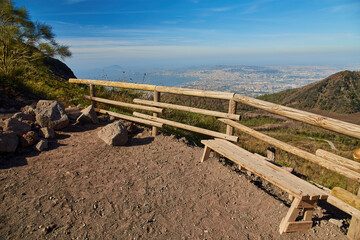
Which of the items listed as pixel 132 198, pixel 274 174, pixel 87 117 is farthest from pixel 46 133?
pixel 274 174

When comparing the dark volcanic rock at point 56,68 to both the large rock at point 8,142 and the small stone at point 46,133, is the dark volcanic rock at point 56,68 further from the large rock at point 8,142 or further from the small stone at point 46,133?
the large rock at point 8,142

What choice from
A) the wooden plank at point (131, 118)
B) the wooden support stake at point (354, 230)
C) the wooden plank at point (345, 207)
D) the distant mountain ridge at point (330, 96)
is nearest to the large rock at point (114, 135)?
the wooden plank at point (131, 118)

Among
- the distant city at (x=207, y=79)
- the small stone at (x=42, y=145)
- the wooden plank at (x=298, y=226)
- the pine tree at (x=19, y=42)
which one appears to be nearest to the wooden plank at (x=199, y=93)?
the distant city at (x=207, y=79)

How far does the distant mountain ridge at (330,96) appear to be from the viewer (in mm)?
51062

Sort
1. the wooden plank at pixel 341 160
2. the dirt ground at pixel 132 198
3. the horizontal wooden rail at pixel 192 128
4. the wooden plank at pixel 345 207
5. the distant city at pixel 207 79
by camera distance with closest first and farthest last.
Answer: the wooden plank at pixel 345 207 → the dirt ground at pixel 132 198 → the wooden plank at pixel 341 160 → the horizontal wooden rail at pixel 192 128 → the distant city at pixel 207 79

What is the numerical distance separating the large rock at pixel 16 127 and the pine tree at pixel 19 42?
11.0ft

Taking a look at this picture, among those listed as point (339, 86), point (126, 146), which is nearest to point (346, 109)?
point (339, 86)

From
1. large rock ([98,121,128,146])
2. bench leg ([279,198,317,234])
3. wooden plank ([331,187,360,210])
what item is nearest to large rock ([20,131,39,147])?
large rock ([98,121,128,146])

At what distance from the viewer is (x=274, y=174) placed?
3.05 m

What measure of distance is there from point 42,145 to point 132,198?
235 cm

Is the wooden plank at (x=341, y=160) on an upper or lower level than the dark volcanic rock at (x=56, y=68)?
lower

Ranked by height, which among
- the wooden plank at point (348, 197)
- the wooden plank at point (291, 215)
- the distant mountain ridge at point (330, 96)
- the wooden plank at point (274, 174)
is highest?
the wooden plank at point (274, 174)

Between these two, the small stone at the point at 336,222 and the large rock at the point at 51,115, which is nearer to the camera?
the small stone at the point at 336,222

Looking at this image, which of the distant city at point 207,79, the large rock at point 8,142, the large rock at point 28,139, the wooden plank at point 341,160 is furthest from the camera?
the distant city at point 207,79
